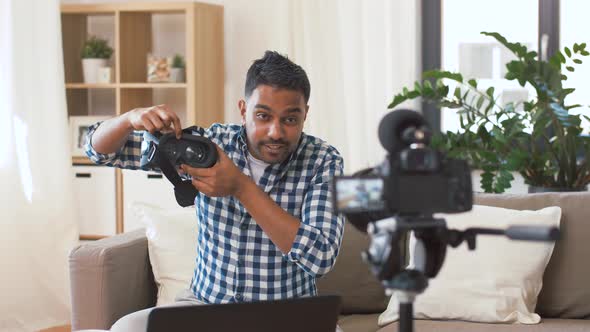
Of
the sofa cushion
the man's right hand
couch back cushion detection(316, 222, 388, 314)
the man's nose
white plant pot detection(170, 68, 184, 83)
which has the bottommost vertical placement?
the sofa cushion

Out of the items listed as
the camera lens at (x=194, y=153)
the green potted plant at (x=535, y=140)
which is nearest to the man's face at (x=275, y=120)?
the camera lens at (x=194, y=153)

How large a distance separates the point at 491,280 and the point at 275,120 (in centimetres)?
92

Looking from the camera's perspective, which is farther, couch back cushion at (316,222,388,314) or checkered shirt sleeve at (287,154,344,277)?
couch back cushion at (316,222,388,314)

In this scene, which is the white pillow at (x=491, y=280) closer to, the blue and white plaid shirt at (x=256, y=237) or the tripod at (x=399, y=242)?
the blue and white plaid shirt at (x=256, y=237)

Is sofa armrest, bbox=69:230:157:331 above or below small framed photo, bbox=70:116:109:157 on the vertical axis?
below

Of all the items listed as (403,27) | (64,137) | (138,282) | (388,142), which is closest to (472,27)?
(403,27)

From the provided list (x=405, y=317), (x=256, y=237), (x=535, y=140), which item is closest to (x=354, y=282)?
(x=256, y=237)

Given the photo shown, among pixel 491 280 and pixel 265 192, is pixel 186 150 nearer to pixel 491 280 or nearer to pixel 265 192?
pixel 265 192

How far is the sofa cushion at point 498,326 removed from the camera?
2.34 metres

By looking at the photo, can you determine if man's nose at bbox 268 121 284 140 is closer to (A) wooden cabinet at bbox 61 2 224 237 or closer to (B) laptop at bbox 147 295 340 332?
(B) laptop at bbox 147 295 340 332

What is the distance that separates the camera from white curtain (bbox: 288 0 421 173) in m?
4.09

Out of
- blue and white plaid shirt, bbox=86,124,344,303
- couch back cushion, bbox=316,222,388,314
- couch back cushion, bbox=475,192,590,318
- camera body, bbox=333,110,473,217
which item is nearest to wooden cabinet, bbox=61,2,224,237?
couch back cushion, bbox=316,222,388,314

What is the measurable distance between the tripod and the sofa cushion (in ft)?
4.51

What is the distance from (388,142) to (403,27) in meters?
3.16
